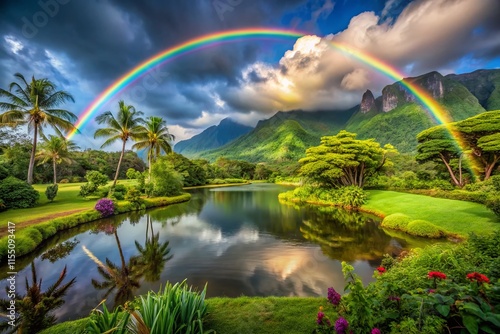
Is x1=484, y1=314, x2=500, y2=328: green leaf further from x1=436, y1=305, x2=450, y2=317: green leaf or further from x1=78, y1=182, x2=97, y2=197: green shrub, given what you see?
x1=78, y1=182, x2=97, y2=197: green shrub

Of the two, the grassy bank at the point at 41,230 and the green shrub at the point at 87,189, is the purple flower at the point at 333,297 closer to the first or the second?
the grassy bank at the point at 41,230

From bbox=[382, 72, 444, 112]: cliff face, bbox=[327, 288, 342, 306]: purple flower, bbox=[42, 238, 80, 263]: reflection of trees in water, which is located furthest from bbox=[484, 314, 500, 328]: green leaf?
bbox=[382, 72, 444, 112]: cliff face

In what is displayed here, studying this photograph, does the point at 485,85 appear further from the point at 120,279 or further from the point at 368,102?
the point at 120,279

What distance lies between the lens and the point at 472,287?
2391mm

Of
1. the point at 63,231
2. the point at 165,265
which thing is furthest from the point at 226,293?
the point at 63,231

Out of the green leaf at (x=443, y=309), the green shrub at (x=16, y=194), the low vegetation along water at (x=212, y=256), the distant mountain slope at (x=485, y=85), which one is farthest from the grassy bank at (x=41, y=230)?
the distant mountain slope at (x=485, y=85)

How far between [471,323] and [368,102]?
191 metres

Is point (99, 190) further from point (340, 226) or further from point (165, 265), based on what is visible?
point (340, 226)

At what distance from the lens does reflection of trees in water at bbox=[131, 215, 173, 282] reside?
849cm

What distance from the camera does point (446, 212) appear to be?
13.6 meters

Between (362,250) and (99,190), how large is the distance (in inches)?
1090

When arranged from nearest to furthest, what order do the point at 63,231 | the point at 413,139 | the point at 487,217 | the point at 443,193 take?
the point at 487,217 < the point at 63,231 < the point at 443,193 < the point at 413,139

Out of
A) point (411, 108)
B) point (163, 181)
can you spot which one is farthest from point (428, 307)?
point (411, 108)

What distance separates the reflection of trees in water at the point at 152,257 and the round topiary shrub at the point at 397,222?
13.0m
